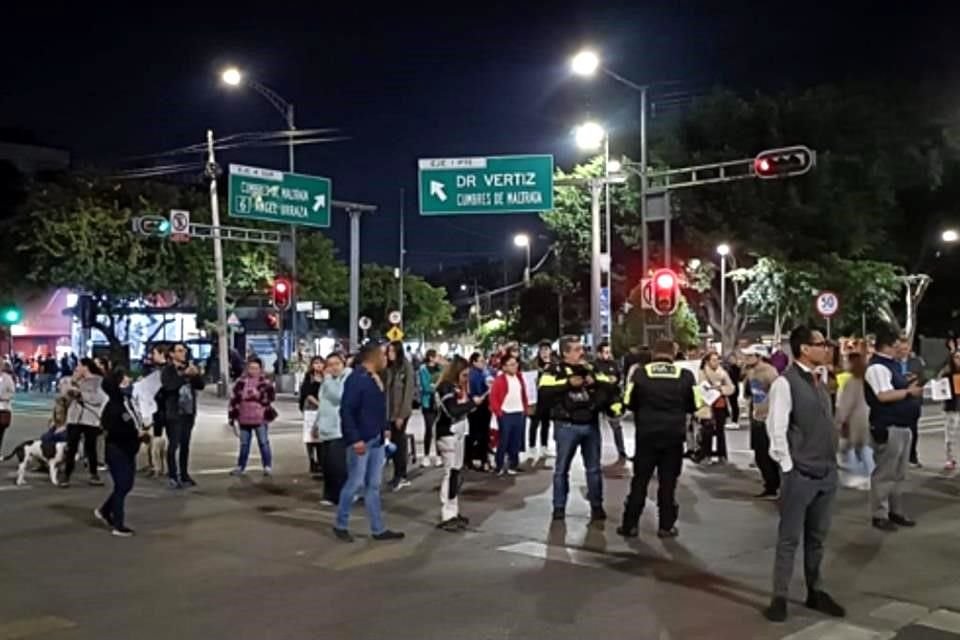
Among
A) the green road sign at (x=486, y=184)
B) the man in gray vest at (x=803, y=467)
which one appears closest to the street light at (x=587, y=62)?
the green road sign at (x=486, y=184)

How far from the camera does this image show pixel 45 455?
15828 mm

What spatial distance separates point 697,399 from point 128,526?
229 inches

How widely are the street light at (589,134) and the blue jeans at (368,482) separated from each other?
22.7 metres

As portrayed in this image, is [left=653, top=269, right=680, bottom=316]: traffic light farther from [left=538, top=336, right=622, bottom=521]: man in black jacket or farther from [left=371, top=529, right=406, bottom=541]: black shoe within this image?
[left=371, top=529, right=406, bottom=541]: black shoe

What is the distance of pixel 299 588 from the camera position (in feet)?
28.2

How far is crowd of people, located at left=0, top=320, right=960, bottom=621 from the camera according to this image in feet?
25.5

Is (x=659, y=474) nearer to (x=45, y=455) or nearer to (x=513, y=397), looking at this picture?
(x=513, y=397)

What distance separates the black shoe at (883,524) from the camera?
36.1ft

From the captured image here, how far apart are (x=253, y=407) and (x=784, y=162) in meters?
12.4

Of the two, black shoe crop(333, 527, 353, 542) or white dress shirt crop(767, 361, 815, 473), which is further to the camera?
black shoe crop(333, 527, 353, 542)

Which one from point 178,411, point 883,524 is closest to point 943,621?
point 883,524

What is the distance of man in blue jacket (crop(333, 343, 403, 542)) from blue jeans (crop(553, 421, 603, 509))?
178 centimetres

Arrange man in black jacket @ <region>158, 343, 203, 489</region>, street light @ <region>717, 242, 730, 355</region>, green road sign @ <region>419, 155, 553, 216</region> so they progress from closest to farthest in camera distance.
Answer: man in black jacket @ <region>158, 343, 203, 489</region> < green road sign @ <region>419, 155, 553, 216</region> < street light @ <region>717, 242, 730, 355</region>

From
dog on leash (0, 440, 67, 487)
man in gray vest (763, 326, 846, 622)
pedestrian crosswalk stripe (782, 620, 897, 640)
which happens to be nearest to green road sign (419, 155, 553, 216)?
dog on leash (0, 440, 67, 487)
